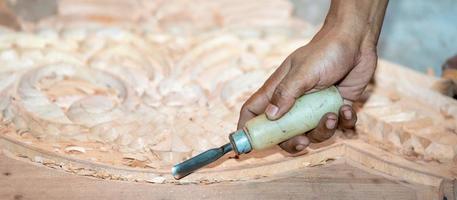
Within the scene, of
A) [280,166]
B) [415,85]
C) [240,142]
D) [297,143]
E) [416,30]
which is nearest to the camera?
[240,142]

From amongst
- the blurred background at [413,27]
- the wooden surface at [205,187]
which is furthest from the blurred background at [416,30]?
the wooden surface at [205,187]

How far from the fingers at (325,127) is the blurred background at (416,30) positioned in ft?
4.99

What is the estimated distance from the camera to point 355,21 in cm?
167

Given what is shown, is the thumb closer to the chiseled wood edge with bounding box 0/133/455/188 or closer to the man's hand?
the man's hand

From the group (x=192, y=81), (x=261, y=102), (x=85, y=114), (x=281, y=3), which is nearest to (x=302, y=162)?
(x=261, y=102)

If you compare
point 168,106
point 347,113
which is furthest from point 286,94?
point 168,106

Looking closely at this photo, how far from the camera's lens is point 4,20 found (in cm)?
251

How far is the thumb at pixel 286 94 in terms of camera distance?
1.48 meters

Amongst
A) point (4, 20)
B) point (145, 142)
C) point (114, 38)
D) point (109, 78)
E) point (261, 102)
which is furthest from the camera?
point (4, 20)

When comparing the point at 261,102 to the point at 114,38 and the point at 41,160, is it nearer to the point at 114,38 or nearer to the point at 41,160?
the point at 41,160

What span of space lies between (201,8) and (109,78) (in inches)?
32.8

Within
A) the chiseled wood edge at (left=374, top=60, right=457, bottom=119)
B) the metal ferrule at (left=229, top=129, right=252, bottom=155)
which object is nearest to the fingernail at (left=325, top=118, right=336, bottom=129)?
the metal ferrule at (left=229, top=129, right=252, bottom=155)

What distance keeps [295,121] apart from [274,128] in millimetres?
63

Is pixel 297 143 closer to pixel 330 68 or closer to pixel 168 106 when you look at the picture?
pixel 330 68
